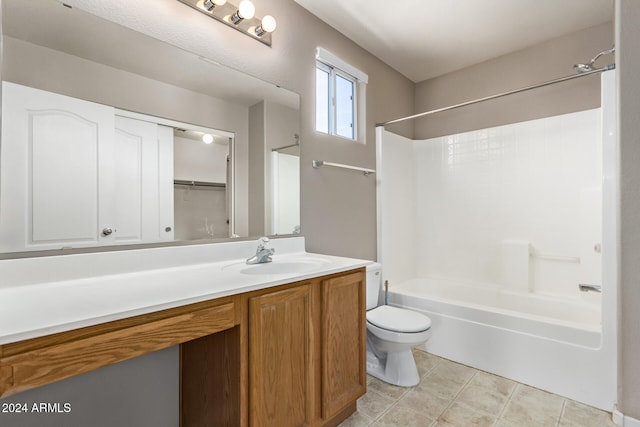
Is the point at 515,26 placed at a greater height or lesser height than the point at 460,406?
greater

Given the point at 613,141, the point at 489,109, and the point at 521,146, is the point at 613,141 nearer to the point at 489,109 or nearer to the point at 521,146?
the point at 521,146

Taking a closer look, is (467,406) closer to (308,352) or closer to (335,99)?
(308,352)

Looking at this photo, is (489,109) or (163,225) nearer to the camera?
(163,225)

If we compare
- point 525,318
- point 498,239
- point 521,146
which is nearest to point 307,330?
point 525,318

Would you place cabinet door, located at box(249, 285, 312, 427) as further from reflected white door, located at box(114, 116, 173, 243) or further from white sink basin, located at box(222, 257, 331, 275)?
reflected white door, located at box(114, 116, 173, 243)

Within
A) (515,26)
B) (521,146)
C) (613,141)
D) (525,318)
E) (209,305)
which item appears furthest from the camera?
(521,146)

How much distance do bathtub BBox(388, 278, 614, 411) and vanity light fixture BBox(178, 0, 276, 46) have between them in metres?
2.16

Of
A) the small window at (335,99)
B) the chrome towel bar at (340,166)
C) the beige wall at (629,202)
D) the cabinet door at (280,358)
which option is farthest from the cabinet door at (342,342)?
the beige wall at (629,202)

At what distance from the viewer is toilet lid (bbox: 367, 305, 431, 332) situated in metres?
1.84

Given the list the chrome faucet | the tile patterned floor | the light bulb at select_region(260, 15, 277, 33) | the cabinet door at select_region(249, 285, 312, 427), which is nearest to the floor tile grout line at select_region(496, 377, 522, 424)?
the tile patterned floor

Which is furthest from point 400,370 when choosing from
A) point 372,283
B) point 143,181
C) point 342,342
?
point 143,181

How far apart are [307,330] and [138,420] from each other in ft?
2.81

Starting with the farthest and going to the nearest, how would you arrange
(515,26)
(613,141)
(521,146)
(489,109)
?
(489,109), (521,146), (515,26), (613,141)

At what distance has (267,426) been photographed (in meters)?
1.17
